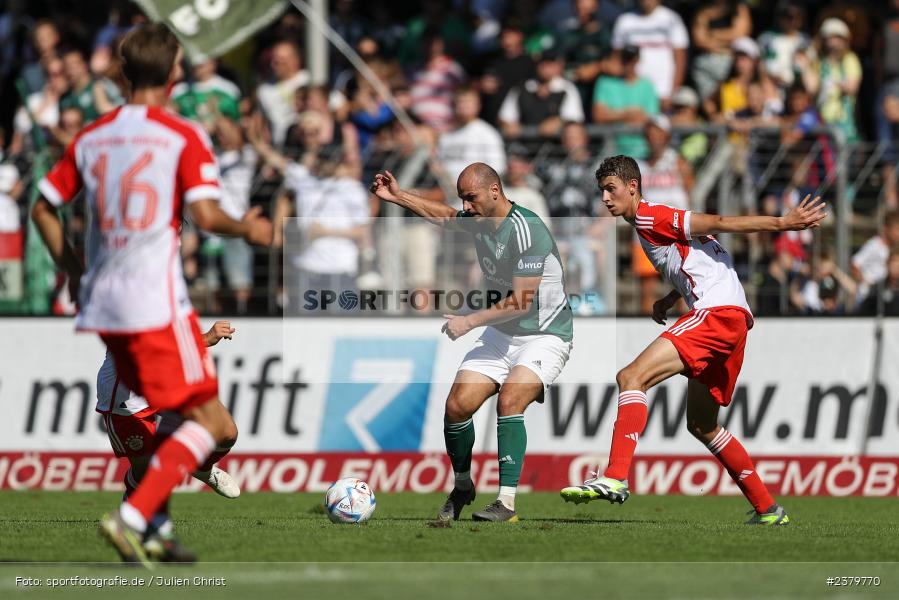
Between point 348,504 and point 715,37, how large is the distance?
11152 millimetres

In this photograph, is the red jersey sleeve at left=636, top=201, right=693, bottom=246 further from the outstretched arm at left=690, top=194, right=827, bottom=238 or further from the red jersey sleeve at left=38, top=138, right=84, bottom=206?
the red jersey sleeve at left=38, top=138, right=84, bottom=206

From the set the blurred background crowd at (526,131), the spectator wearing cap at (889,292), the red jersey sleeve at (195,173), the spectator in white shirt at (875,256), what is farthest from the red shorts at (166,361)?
the spectator in white shirt at (875,256)

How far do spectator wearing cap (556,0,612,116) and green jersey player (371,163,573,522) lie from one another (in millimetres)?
8193

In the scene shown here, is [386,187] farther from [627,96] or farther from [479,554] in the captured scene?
[627,96]

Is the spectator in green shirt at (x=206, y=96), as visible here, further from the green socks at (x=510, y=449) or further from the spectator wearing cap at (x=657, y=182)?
the green socks at (x=510, y=449)

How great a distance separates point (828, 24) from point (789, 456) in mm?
6723

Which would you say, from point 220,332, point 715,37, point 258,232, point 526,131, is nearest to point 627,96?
point 526,131

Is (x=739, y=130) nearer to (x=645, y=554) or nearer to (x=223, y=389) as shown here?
(x=223, y=389)

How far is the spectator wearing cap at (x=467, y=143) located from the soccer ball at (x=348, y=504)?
7.02 m

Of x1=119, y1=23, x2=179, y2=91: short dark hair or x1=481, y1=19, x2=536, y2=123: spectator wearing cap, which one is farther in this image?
x1=481, y1=19, x2=536, y2=123: spectator wearing cap

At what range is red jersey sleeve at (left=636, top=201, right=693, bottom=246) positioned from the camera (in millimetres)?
10758

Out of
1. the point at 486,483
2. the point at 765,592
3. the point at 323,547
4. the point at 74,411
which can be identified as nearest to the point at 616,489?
the point at 323,547


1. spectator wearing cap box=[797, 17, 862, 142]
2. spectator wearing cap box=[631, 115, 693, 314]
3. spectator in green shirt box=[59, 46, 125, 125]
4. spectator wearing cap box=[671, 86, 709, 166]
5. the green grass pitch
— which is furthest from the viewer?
spectator wearing cap box=[797, 17, 862, 142]

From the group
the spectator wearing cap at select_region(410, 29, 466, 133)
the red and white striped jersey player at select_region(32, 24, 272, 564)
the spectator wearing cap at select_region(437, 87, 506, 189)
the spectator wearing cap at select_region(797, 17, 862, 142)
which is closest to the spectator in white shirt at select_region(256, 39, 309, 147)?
the spectator wearing cap at select_region(410, 29, 466, 133)
